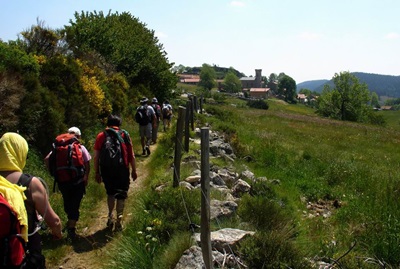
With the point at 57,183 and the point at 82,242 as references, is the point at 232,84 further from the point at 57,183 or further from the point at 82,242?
the point at 82,242

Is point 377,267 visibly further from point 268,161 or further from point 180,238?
point 268,161

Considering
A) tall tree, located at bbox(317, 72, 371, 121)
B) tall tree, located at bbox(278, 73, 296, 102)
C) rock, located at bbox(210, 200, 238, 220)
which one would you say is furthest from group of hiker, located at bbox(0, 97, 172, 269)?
tall tree, located at bbox(278, 73, 296, 102)

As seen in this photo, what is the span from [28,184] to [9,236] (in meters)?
0.71

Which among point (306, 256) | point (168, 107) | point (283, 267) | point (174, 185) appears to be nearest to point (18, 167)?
point (283, 267)

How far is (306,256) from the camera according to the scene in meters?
4.14

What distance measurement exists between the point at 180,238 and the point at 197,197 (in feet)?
4.92

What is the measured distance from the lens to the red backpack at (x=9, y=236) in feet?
8.62

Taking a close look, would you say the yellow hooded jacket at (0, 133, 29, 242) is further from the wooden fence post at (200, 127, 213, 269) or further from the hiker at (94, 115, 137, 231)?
the hiker at (94, 115, 137, 231)

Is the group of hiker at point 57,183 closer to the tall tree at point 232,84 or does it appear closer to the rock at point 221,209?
the rock at point 221,209

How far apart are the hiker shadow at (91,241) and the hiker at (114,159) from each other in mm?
227

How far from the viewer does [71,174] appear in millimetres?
5602

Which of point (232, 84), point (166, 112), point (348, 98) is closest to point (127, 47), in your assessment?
point (166, 112)

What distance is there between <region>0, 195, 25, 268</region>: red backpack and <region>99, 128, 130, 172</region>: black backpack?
3.26 meters

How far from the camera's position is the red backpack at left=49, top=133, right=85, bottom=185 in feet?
18.0
